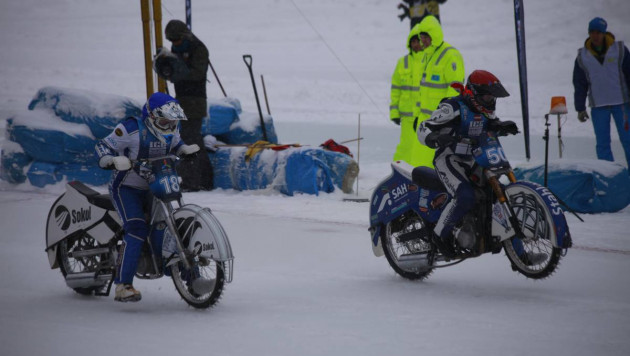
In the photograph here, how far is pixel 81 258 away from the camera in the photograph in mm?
5551

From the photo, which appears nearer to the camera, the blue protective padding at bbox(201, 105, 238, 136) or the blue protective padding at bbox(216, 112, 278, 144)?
the blue protective padding at bbox(201, 105, 238, 136)

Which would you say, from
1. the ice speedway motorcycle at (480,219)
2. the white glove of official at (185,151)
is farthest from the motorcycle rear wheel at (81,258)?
the ice speedway motorcycle at (480,219)

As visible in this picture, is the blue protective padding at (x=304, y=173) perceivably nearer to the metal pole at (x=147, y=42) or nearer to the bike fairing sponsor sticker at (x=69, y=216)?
the metal pole at (x=147, y=42)

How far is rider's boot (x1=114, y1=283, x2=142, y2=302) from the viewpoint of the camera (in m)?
5.07

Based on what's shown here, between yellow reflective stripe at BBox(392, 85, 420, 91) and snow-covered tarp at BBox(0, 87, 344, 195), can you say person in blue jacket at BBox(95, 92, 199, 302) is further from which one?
snow-covered tarp at BBox(0, 87, 344, 195)

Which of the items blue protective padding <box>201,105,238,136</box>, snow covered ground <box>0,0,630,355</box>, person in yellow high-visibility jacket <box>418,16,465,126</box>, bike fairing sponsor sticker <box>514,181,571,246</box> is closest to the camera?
snow covered ground <box>0,0,630,355</box>

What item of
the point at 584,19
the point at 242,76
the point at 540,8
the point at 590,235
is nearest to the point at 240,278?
the point at 590,235

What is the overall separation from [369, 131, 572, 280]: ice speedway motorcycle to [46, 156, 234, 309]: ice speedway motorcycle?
1.44 meters

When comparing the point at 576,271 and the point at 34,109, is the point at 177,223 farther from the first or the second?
the point at 34,109

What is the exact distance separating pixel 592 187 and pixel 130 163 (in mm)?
5643

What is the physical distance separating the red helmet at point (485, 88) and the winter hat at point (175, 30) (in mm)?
5423

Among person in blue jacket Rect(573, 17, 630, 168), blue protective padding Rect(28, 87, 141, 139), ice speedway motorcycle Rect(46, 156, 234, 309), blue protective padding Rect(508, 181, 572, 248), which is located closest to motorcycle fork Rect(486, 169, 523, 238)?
blue protective padding Rect(508, 181, 572, 248)

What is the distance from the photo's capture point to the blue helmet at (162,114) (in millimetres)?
5164

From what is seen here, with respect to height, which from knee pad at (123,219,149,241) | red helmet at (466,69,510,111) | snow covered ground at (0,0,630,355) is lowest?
snow covered ground at (0,0,630,355)
